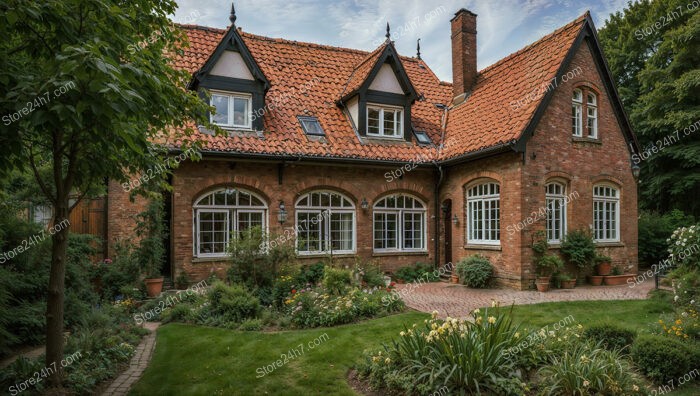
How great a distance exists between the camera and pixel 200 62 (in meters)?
14.4

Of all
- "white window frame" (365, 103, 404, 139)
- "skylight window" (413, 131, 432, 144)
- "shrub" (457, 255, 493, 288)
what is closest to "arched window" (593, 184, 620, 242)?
"shrub" (457, 255, 493, 288)

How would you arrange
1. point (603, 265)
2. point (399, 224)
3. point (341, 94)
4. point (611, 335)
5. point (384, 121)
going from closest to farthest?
1. point (611, 335)
2. point (603, 265)
3. point (399, 224)
4. point (384, 121)
5. point (341, 94)

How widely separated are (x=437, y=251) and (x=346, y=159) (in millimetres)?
4975

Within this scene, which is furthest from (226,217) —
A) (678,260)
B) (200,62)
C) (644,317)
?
(678,260)

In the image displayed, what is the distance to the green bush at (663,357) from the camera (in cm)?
582

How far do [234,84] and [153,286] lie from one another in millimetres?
6280

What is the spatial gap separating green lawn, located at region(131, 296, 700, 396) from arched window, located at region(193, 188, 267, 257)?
413 cm

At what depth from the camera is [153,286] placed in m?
11.5

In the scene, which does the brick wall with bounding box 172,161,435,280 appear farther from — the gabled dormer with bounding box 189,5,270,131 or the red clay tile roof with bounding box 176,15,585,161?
the gabled dormer with bounding box 189,5,270,131

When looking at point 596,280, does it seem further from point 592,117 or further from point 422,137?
point 422,137

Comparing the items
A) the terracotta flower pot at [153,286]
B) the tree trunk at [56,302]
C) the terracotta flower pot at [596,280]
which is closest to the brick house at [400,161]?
the terracotta flower pot at [153,286]

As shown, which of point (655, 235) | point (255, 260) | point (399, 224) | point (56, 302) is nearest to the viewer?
point (56, 302)

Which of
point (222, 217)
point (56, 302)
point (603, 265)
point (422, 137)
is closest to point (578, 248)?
point (603, 265)

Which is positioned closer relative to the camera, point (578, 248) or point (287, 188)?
point (578, 248)
